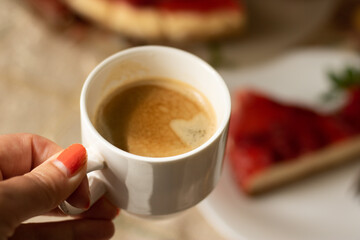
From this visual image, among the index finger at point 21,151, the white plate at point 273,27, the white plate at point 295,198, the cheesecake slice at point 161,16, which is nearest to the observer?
the index finger at point 21,151

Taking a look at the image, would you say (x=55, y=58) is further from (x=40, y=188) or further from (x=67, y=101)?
(x=40, y=188)

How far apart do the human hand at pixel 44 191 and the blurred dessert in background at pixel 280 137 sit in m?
0.60

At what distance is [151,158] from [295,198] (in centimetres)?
87

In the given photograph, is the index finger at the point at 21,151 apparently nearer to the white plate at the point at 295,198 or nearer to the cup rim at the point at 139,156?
the cup rim at the point at 139,156

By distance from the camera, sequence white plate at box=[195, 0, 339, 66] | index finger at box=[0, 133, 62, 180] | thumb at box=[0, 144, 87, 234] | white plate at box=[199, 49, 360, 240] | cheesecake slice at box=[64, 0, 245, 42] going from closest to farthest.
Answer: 1. thumb at box=[0, 144, 87, 234]
2. index finger at box=[0, 133, 62, 180]
3. white plate at box=[199, 49, 360, 240]
4. cheesecake slice at box=[64, 0, 245, 42]
5. white plate at box=[195, 0, 339, 66]

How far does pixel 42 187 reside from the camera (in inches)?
24.4

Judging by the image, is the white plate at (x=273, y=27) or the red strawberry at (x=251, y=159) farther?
the white plate at (x=273, y=27)

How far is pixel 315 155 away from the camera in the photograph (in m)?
1.45

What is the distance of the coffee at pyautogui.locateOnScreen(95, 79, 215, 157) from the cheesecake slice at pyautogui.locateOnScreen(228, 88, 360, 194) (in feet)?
1.87

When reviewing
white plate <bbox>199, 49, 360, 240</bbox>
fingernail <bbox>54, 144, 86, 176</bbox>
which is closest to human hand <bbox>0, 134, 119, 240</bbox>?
fingernail <bbox>54, 144, 86, 176</bbox>

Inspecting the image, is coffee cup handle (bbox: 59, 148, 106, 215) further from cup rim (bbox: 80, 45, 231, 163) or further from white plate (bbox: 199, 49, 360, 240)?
white plate (bbox: 199, 49, 360, 240)

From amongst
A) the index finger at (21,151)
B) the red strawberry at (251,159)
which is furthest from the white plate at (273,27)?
the index finger at (21,151)

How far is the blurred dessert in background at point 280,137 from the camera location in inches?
54.1

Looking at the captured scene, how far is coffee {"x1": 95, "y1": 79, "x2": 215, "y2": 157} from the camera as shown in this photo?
30.1 inches
